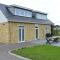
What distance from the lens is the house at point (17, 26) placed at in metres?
27.7

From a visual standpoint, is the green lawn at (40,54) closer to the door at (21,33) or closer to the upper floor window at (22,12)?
the door at (21,33)

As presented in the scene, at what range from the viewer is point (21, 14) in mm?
32375

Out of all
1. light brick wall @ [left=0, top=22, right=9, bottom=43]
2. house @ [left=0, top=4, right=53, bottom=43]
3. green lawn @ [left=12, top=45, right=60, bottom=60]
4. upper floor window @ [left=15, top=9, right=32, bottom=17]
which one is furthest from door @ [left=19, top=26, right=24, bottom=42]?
green lawn @ [left=12, top=45, right=60, bottom=60]

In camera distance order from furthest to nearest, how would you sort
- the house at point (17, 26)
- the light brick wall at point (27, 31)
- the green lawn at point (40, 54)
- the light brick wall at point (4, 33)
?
the light brick wall at point (27, 31), the house at point (17, 26), the light brick wall at point (4, 33), the green lawn at point (40, 54)

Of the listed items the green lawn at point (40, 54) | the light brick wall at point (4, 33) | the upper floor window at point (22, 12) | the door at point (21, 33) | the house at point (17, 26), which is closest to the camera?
the green lawn at point (40, 54)

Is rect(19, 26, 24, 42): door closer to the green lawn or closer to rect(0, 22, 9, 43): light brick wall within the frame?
rect(0, 22, 9, 43): light brick wall

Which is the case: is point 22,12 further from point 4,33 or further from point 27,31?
point 4,33

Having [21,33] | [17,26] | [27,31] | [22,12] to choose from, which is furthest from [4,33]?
[22,12]

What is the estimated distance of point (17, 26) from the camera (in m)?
29.1

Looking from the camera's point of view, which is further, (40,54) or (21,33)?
(21,33)

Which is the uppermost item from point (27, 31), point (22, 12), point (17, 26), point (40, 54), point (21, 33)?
point (22, 12)

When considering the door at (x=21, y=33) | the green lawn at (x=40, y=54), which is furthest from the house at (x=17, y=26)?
the green lawn at (x=40, y=54)

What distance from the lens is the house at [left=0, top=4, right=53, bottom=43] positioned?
27.7 metres

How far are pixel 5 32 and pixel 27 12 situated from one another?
793cm
